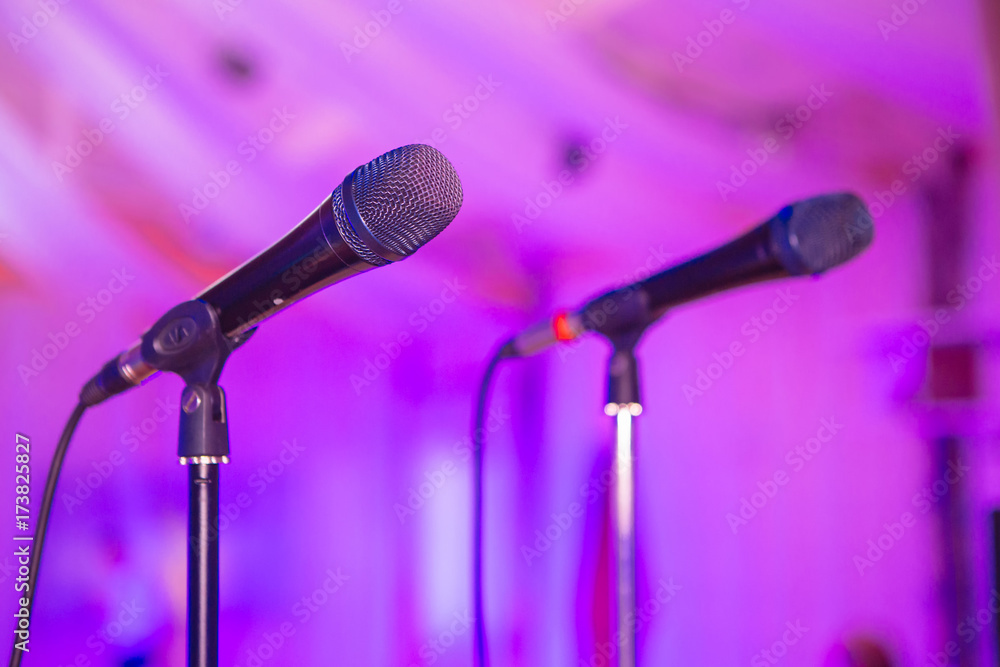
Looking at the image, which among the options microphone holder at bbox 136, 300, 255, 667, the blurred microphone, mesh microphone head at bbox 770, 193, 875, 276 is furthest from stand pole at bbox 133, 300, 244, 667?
mesh microphone head at bbox 770, 193, 875, 276

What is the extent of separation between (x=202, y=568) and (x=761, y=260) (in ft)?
2.08

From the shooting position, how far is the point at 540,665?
1.30 meters

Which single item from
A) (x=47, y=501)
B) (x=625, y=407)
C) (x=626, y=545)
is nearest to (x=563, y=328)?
(x=625, y=407)

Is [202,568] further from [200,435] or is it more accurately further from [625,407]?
[625,407]

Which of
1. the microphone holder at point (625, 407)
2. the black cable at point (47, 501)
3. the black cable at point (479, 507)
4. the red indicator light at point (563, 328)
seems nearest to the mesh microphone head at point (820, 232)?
the microphone holder at point (625, 407)

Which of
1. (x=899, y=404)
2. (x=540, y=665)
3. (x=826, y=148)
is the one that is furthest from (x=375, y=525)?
(x=826, y=148)

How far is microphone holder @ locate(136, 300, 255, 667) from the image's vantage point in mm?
686

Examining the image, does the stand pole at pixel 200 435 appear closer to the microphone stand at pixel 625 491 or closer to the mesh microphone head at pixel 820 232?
the microphone stand at pixel 625 491

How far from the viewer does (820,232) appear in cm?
70

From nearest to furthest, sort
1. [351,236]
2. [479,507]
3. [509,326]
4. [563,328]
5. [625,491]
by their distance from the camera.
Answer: [351,236] → [625,491] → [563,328] → [479,507] → [509,326]

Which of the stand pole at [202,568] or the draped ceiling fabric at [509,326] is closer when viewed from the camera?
the stand pole at [202,568]

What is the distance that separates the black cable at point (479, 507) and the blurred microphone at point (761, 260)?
29cm

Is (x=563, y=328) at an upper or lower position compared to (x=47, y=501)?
upper

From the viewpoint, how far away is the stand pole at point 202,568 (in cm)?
68
